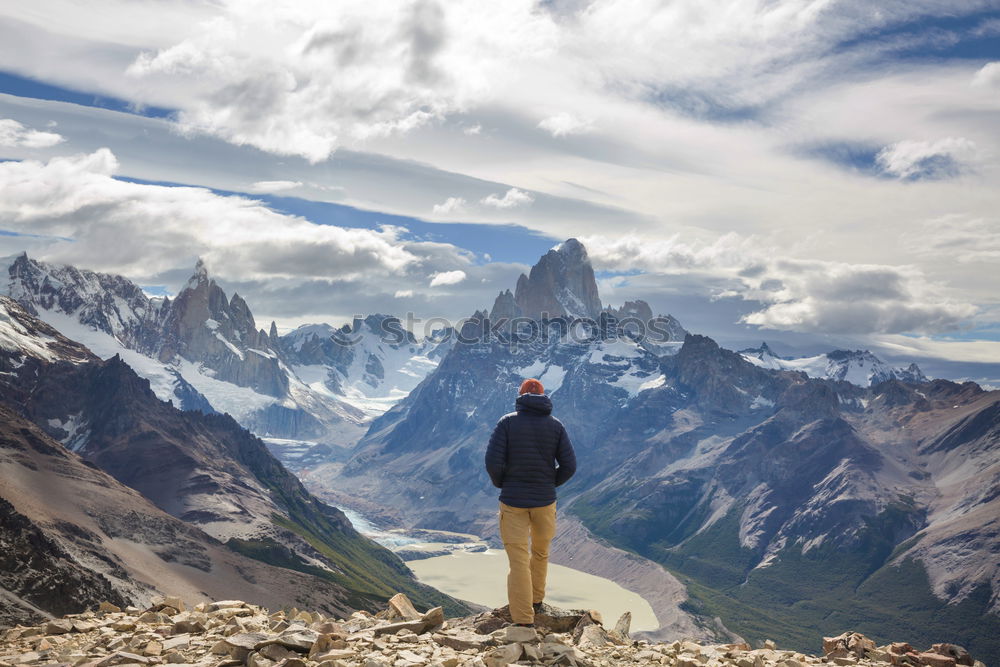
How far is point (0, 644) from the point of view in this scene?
33.3 meters

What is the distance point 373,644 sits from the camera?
28094mm

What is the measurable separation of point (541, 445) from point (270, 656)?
1222cm

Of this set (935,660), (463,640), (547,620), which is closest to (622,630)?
(547,620)

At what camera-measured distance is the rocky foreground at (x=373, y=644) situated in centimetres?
2634

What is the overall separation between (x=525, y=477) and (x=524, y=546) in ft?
8.54

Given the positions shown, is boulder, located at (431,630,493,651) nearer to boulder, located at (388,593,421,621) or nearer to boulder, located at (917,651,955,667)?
boulder, located at (388,593,421,621)

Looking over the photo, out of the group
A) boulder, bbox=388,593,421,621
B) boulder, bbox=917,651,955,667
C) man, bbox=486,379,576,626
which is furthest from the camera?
boulder, bbox=388,593,421,621

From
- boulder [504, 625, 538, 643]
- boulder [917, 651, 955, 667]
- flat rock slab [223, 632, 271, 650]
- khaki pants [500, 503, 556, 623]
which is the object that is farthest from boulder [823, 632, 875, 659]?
flat rock slab [223, 632, 271, 650]

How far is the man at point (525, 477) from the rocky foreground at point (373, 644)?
2764 mm

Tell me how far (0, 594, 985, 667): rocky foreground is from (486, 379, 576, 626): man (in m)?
2.76

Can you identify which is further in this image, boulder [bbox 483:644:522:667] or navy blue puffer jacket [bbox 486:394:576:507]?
navy blue puffer jacket [bbox 486:394:576:507]

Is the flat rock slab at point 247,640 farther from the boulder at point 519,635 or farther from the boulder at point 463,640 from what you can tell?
the boulder at point 519,635

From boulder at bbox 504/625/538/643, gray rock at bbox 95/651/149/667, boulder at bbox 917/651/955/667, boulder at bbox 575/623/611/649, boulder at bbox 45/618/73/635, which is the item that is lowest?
boulder at bbox 45/618/73/635

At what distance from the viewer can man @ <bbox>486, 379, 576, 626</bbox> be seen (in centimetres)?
3186
